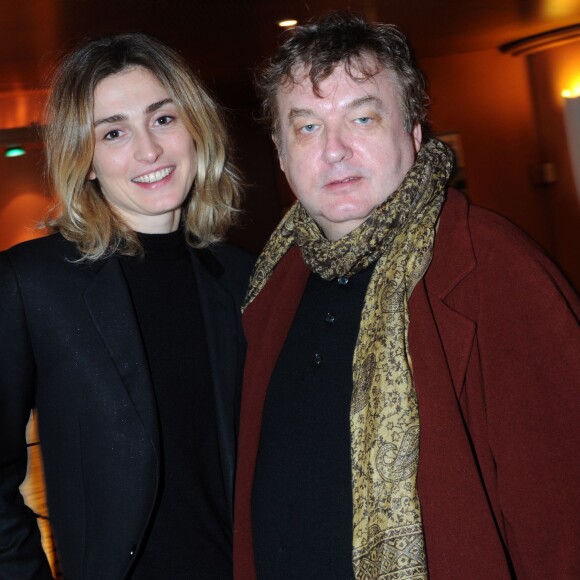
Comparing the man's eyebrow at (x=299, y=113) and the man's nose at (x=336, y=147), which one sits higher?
the man's eyebrow at (x=299, y=113)

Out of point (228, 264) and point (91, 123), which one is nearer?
point (91, 123)

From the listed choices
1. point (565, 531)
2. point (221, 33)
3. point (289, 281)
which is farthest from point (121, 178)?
point (221, 33)

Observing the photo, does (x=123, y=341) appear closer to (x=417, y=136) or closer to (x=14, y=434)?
(x=14, y=434)

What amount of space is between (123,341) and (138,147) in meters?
0.52

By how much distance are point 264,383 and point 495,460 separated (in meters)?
0.67

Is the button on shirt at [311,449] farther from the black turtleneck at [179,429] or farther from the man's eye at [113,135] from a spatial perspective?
the man's eye at [113,135]

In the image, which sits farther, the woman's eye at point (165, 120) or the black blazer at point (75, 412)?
the woman's eye at point (165, 120)

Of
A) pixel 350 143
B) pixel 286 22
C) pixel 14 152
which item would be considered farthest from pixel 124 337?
pixel 14 152

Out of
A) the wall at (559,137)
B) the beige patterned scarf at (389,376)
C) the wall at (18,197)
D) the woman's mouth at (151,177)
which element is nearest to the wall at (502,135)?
the wall at (559,137)

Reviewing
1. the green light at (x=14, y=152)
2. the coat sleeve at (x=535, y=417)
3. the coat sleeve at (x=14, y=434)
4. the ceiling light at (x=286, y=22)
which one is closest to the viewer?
the coat sleeve at (x=535, y=417)

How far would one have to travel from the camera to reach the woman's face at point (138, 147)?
2.20 metres

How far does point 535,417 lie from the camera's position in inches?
63.8

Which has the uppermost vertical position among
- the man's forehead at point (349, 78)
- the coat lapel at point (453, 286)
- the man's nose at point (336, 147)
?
the man's forehead at point (349, 78)

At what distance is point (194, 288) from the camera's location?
2.35 meters
